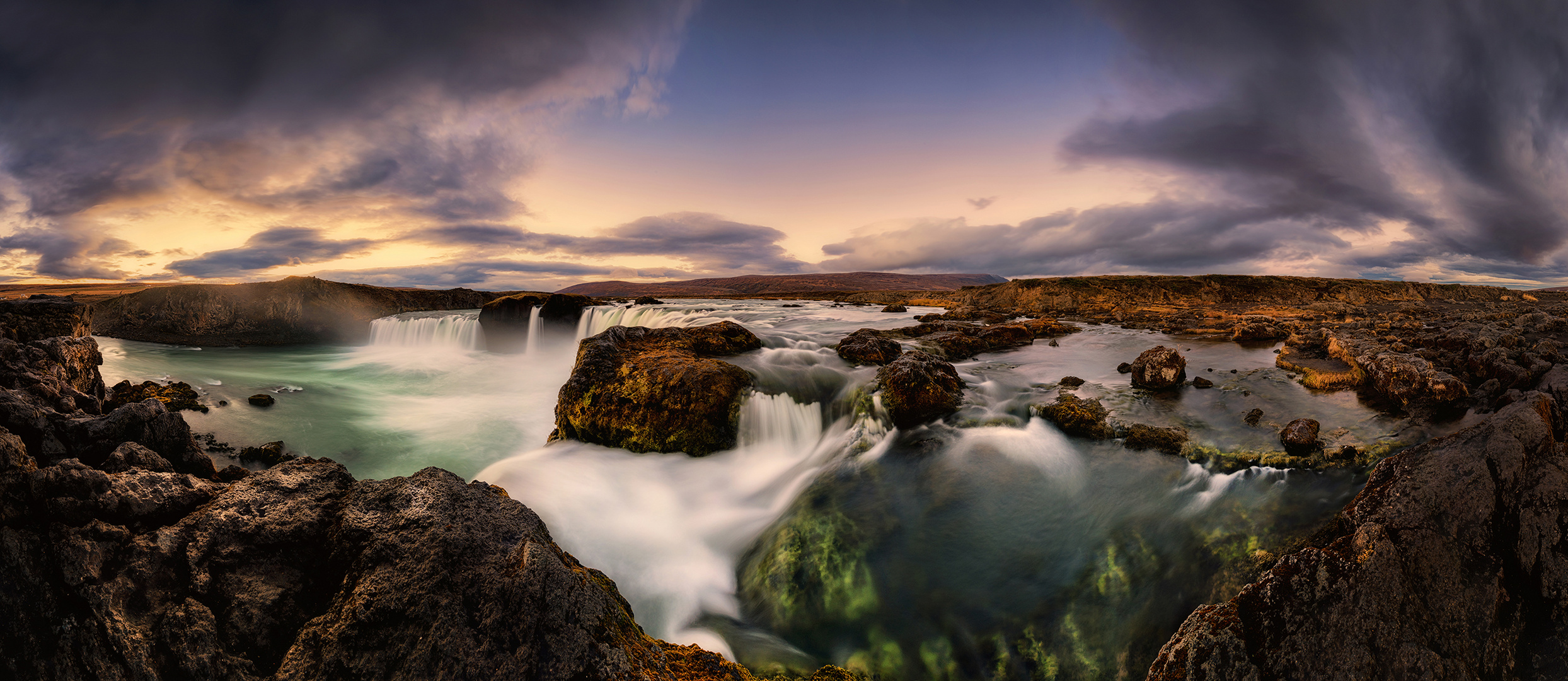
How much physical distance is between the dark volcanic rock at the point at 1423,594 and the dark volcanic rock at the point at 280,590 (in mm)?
3299

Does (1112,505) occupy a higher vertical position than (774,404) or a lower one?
lower

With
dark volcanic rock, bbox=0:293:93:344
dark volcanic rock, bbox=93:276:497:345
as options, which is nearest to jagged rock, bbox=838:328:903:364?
dark volcanic rock, bbox=0:293:93:344

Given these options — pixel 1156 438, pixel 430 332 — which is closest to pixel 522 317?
pixel 430 332

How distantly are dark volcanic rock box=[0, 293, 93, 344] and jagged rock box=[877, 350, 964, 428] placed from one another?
12.1m

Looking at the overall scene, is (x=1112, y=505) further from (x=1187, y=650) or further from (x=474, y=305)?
(x=474, y=305)

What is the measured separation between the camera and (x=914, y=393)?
9.12 meters

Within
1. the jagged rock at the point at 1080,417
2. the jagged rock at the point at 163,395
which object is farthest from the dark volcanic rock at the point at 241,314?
the jagged rock at the point at 1080,417

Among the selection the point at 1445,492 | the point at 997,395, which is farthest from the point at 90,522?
the point at 997,395

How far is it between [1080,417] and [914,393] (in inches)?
110

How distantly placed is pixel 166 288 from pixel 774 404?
108ft

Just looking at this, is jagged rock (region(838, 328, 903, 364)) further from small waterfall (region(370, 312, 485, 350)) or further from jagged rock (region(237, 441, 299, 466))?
small waterfall (region(370, 312, 485, 350))

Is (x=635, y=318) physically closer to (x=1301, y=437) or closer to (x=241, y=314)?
(x=241, y=314)

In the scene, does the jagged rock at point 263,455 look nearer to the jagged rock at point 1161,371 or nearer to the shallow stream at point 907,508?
the shallow stream at point 907,508

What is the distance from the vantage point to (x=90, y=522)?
2.34 m
